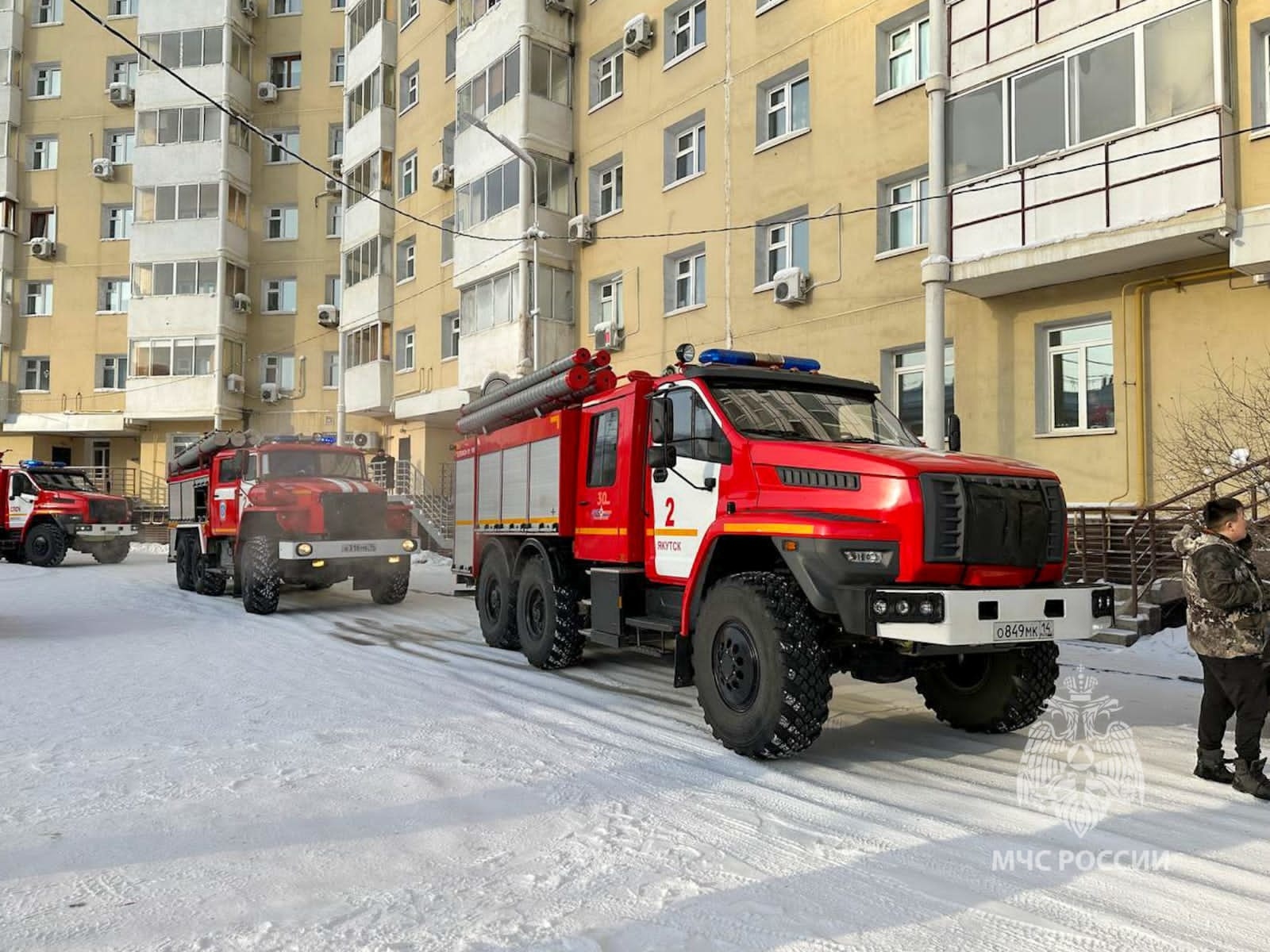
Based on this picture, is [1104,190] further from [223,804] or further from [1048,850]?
[223,804]

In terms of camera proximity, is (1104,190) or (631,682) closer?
(631,682)

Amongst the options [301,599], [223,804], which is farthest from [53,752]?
[301,599]

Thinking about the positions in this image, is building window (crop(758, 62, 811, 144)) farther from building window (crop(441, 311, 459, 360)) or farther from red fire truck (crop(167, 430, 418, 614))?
building window (crop(441, 311, 459, 360))

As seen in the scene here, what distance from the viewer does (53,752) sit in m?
5.88

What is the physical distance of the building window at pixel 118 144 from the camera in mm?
39750

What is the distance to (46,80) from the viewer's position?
40.9 metres

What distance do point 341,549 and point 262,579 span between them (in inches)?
44.4

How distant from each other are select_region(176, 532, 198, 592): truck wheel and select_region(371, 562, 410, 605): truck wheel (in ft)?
15.2

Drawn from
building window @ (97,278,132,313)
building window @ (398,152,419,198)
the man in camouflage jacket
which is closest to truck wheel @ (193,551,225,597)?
the man in camouflage jacket

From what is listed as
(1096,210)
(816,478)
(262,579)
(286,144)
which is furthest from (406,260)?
(816,478)

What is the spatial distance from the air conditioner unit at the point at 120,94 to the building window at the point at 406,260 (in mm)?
17480

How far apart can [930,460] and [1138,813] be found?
6.99ft

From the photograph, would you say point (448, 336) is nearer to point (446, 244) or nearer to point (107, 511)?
point (446, 244)

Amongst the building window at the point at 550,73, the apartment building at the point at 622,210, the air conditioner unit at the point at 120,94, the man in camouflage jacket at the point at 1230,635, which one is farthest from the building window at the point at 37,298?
the man in camouflage jacket at the point at 1230,635
